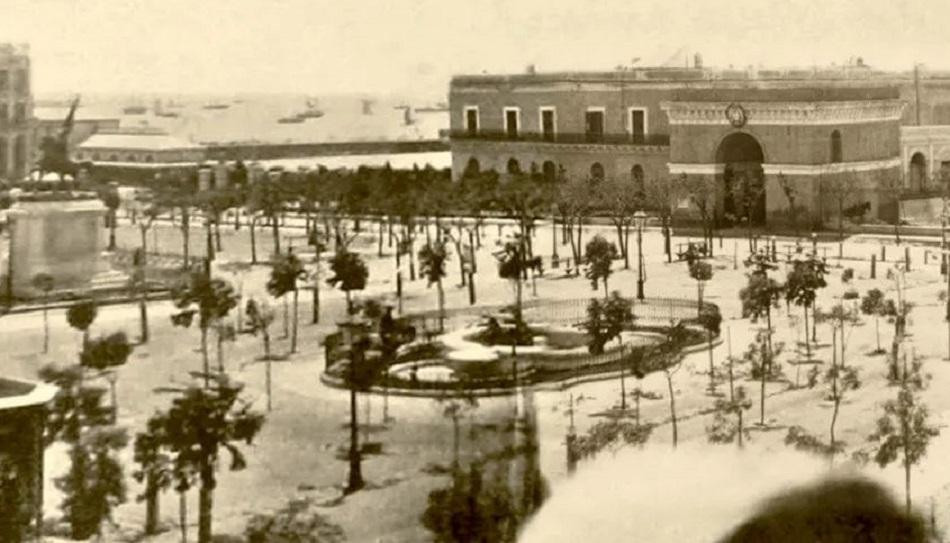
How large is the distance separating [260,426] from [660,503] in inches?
53.4

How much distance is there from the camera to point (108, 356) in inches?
196

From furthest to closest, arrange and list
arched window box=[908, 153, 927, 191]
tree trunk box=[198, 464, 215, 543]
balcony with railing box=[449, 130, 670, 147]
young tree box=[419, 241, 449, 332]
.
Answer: balcony with railing box=[449, 130, 670, 147], arched window box=[908, 153, 927, 191], young tree box=[419, 241, 449, 332], tree trunk box=[198, 464, 215, 543]

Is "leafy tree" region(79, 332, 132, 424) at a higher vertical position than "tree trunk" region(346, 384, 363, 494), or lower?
higher

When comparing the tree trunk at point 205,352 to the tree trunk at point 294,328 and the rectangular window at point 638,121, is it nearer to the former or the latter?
the tree trunk at point 294,328

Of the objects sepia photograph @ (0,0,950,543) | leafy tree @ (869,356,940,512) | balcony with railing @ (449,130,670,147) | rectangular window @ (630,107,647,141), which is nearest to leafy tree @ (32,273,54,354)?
sepia photograph @ (0,0,950,543)

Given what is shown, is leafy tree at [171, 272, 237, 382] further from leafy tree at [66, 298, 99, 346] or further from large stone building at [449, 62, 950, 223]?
large stone building at [449, 62, 950, 223]

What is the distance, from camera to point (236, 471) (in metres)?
4.67

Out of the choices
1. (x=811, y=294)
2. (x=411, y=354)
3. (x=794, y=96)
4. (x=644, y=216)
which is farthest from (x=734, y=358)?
(x=794, y=96)

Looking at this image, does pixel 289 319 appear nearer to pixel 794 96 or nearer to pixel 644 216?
pixel 644 216

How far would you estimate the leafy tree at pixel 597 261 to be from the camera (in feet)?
17.3

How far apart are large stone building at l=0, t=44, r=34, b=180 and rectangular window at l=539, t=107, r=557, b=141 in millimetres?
7790

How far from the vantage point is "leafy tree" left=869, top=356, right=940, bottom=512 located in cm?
464

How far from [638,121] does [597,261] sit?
7800 mm

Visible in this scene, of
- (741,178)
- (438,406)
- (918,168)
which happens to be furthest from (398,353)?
(918,168)
